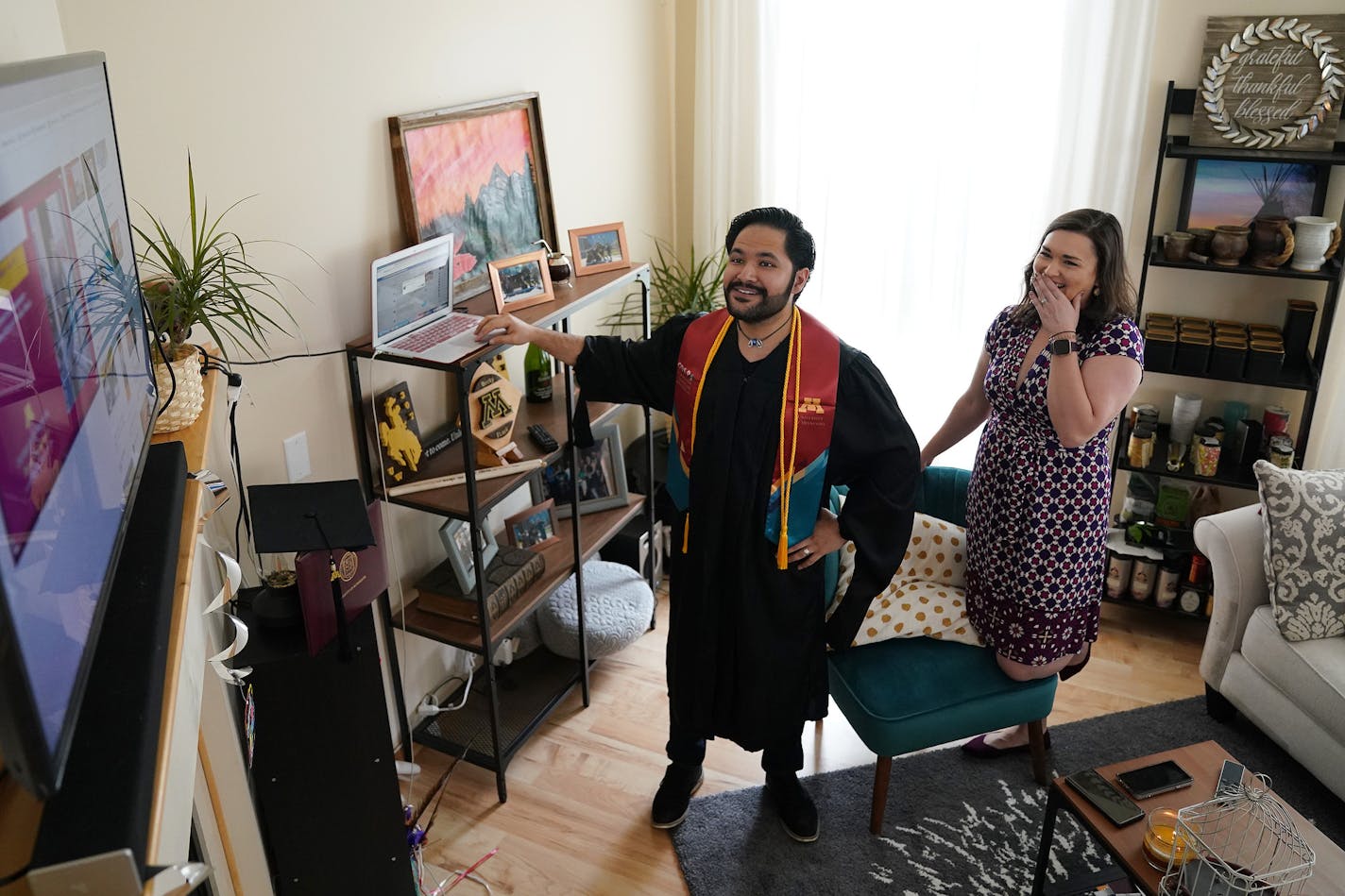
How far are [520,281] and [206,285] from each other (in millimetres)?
842

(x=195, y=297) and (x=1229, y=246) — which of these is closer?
(x=195, y=297)

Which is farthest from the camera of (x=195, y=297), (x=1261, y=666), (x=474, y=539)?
(x=1261, y=666)

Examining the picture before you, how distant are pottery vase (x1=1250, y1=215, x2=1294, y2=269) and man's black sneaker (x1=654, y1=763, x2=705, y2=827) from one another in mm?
2221

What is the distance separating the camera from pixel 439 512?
97.8 inches

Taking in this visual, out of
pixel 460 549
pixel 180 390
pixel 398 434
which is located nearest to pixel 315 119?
pixel 398 434

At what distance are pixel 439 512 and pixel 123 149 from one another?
101 centimetres

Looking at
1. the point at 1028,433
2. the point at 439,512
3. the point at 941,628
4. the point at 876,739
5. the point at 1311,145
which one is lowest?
the point at 876,739

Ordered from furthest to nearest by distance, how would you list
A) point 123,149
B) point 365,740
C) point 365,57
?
point 365,57, point 365,740, point 123,149

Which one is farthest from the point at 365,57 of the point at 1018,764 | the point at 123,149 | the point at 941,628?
the point at 1018,764

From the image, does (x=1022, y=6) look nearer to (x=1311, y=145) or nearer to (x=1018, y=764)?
(x=1311, y=145)

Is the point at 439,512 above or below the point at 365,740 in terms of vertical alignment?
above

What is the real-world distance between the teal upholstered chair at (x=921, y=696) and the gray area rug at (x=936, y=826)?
0.12 metres

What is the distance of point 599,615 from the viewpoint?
10.5 ft

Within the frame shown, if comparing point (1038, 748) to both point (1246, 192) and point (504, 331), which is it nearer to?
point (504, 331)
